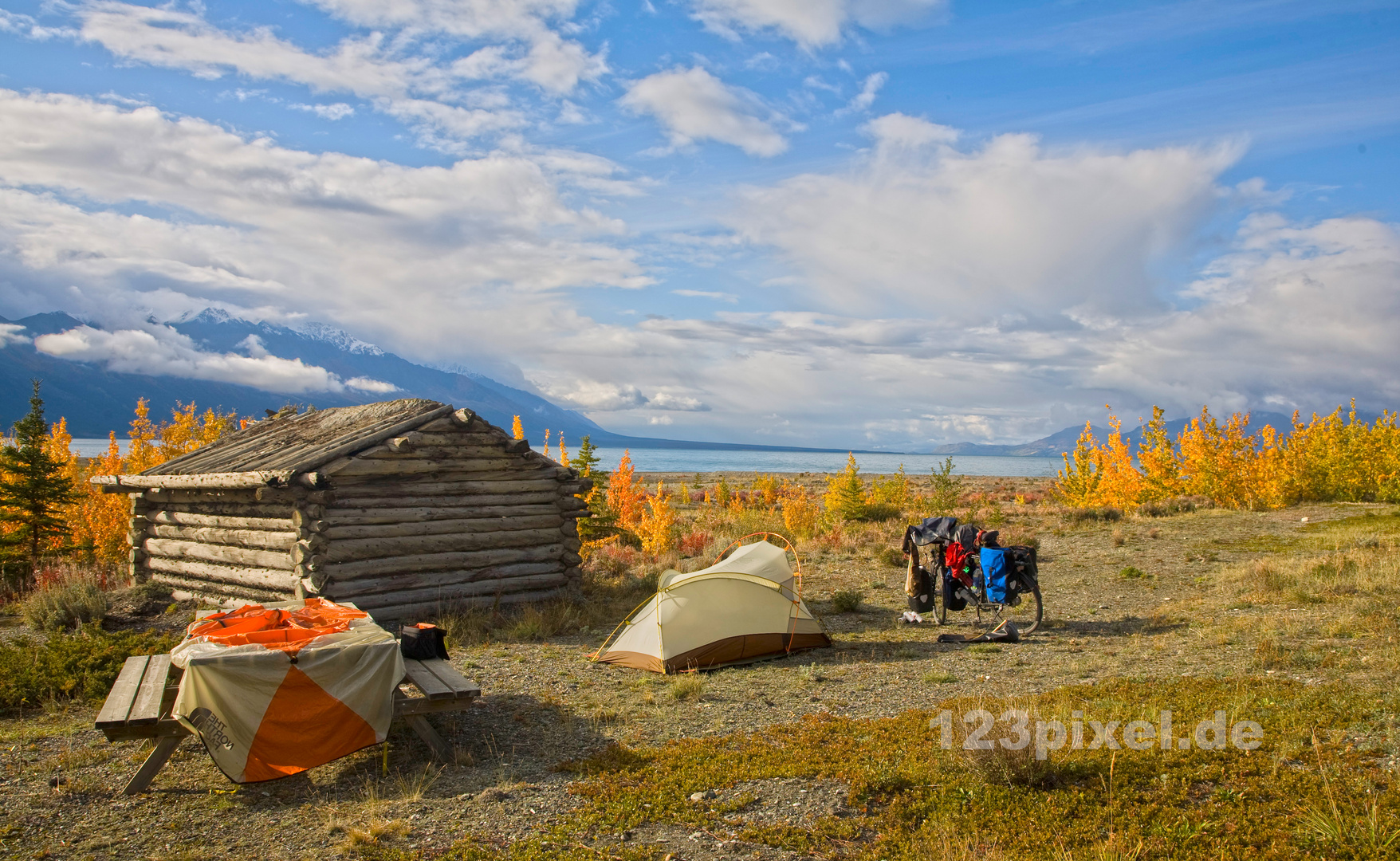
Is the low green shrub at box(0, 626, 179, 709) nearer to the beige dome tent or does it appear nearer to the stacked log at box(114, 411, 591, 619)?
the stacked log at box(114, 411, 591, 619)

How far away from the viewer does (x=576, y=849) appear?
4898mm

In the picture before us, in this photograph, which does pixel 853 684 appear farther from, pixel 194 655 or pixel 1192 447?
pixel 1192 447

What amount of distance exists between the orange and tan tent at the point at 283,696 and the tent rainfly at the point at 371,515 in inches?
204

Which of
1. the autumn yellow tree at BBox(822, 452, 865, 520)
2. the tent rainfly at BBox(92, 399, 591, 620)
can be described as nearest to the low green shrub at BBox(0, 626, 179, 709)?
the tent rainfly at BBox(92, 399, 591, 620)

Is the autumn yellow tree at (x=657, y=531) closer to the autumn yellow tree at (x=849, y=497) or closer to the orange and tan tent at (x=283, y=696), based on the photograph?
the autumn yellow tree at (x=849, y=497)

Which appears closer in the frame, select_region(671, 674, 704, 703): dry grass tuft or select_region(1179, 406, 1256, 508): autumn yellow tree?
select_region(671, 674, 704, 703): dry grass tuft

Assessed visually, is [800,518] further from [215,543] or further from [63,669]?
[63,669]

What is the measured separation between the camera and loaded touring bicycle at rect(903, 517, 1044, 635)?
11352 millimetres

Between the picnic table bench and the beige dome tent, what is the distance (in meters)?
2.98

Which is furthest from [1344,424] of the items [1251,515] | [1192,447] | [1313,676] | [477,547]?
[477,547]

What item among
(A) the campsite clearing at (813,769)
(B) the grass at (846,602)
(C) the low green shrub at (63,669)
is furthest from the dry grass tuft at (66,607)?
(B) the grass at (846,602)

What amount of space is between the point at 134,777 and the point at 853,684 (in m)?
6.69

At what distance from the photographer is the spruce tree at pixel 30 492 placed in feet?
53.1

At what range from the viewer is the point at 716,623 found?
1010cm
